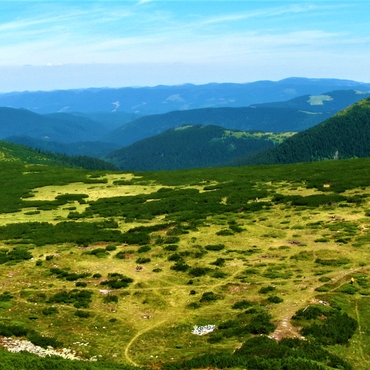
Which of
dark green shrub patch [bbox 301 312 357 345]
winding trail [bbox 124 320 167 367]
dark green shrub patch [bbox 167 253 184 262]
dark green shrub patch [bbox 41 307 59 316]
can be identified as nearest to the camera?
winding trail [bbox 124 320 167 367]

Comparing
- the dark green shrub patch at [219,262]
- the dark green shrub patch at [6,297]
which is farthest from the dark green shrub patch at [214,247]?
the dark green shrub patch at [6,297]

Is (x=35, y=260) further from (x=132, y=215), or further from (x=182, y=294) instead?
(x=132, y=215)

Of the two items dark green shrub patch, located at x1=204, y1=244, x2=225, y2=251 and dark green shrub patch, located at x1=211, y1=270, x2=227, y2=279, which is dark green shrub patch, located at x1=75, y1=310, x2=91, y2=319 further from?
dark green shrub patch, located at x1=204, y1=244, x2=225, y2=251

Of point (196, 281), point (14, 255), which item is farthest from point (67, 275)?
point (196, 281)

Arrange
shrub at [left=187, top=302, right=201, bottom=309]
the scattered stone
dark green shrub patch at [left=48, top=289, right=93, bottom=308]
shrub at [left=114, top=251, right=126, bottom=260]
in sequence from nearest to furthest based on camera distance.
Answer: the scattered stone < shrub at [left=187, top=302, right=201, bottom=309] < dark green shrub patch at [left=48, top=289, right=93, bottom=308] < shrub at [left=114, top=251, right=126, bottom=260]

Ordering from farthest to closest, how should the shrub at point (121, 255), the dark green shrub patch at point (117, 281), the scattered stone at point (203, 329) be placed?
1. the shrub at point (121, 255)
2. the dark green shrub patch at point (117, 281)
3. the scattered stone at point (203, 329)

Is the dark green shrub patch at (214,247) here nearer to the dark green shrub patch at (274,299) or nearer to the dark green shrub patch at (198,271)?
the dark green shrub patch at (198,271)

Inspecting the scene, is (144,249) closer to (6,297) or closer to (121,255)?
(121,255)

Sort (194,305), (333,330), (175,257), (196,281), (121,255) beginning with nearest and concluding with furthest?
(333,330) < (194,305) < (196,281) < (175,257) < (121,255)

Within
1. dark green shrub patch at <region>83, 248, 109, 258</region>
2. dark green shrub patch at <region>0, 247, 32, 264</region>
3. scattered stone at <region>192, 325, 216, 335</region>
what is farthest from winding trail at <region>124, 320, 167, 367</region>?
dark green shrub patch at <region>0, 247, 32, 264</region>

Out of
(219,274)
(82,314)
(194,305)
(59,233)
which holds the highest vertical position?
(59,233)
